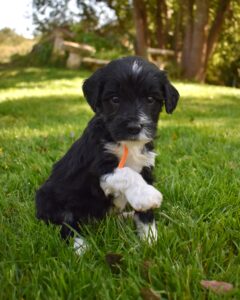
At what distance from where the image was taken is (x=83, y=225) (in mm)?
2939

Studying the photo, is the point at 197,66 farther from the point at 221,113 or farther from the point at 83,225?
the point at 83,225

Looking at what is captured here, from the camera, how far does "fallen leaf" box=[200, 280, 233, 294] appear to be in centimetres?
207

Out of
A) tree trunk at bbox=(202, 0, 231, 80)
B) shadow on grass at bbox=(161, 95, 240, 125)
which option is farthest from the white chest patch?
tree trunk at bbox=(202, 0, 231, 80)

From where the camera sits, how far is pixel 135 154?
9.62ft

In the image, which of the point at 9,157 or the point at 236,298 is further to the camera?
Answer: the point at 9,157

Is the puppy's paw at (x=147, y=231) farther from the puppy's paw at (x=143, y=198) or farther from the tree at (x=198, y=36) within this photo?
the tree at (x=198, y=36)

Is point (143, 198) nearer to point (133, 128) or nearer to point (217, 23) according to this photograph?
point (133, 128)

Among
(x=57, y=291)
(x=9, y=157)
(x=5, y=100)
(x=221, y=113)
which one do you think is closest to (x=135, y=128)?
(x=57, y=291)

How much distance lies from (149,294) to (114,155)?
1.05m

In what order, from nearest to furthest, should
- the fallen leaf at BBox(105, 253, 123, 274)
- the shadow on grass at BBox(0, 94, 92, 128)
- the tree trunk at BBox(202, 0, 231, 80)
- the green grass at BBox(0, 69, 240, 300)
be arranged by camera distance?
the green grass at BBox(0, 69, 240, 300)
the fallen leaf at BBox(105, 253, 123, 274)
the shadow on grass at BBox(0, 94, 92, 128)
the tree trunk at BBox(202, 0, 231, 80)

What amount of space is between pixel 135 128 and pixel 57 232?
2.68ft

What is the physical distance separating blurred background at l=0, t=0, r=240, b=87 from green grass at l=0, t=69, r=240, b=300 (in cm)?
1228

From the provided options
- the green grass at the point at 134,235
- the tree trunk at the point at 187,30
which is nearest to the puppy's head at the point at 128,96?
the green grass at the point at 134,235

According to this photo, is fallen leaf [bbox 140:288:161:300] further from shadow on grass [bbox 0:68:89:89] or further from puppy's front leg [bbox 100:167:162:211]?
shadow on grass [bbox 0:68:89:89]
